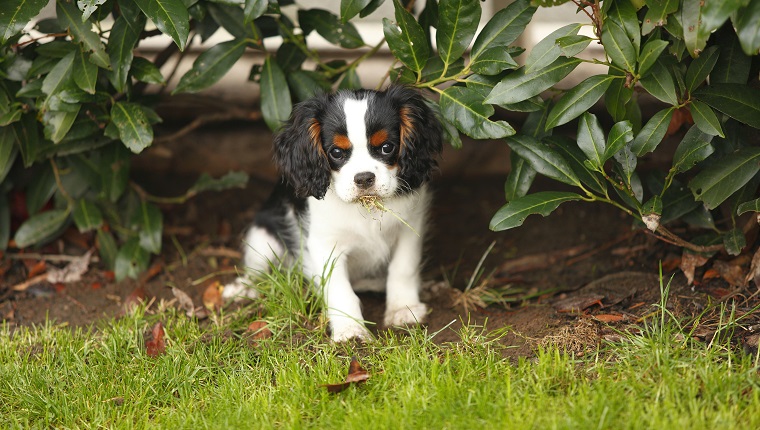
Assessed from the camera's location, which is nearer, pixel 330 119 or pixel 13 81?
pixel 330 119

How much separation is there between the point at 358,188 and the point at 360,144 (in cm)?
20

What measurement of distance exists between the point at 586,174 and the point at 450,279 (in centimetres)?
134

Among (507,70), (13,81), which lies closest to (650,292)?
(507,70)

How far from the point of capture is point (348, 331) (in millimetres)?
3520

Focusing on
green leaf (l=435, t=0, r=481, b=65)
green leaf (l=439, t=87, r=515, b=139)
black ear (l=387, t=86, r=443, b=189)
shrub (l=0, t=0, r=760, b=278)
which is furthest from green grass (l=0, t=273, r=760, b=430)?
green leaf (l=435, t=0, r=481, b=65)

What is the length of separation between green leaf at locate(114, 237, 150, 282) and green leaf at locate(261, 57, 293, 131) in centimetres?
123

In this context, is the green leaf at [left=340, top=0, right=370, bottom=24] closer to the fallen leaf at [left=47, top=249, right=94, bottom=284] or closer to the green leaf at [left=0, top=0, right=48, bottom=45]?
the green leaf at [left=0, top=0, right=48, bottom=45]

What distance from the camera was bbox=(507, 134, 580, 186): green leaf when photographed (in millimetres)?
3291

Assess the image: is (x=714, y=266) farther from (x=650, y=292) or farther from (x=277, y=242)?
(x=277, y=242)

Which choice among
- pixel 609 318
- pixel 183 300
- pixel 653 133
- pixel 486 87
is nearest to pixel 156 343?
pixel 183 300

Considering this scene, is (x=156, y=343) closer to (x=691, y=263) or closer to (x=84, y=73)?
(x=84, y=73)

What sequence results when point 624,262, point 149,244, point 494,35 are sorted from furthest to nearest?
point 149,244
point 624,262
point 494,35

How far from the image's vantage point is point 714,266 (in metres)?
3.62

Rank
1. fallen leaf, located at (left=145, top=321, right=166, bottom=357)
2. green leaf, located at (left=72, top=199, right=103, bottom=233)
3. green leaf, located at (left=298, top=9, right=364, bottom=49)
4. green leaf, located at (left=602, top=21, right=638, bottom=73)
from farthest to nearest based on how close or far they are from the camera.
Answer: green leaf, located at (left=72, top=199, right=103, bottom=233), green leaf, located at (left=298, top=9, right=364, bottom=49), fallen leaf, located at (left=145, top=321, right=166, bottom=357), green leaf, located at (left=602, top=21, right=638, bottom=73)
